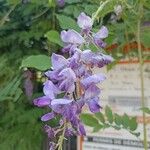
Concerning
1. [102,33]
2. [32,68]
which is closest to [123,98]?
[32,68]

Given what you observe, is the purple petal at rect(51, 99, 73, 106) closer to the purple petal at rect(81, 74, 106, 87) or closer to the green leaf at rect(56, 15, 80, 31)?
the purple petal at rect(81, 74, 106, 87)

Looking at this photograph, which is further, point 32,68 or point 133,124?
A: point 32,68

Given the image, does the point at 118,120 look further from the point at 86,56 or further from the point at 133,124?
the point at 86,56

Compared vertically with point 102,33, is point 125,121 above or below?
below

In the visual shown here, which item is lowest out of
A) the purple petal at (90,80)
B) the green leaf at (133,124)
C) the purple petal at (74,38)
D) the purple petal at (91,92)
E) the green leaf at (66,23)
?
the green leaf at (133,124)

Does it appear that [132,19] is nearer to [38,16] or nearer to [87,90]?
[38,16]

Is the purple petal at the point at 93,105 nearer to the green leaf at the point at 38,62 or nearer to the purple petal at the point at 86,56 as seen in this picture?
the purple petal at the point at 86,56

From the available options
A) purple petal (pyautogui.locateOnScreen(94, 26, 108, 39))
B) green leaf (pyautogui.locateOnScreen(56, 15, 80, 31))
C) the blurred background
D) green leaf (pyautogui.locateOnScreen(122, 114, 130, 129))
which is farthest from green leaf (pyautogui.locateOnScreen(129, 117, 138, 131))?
purple petal (pyautogui.locateOnScreen(94, 26, 108, 39))

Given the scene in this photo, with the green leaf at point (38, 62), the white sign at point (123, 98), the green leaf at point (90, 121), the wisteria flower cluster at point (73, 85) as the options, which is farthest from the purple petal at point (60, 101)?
the white sign at point (123, 98)
